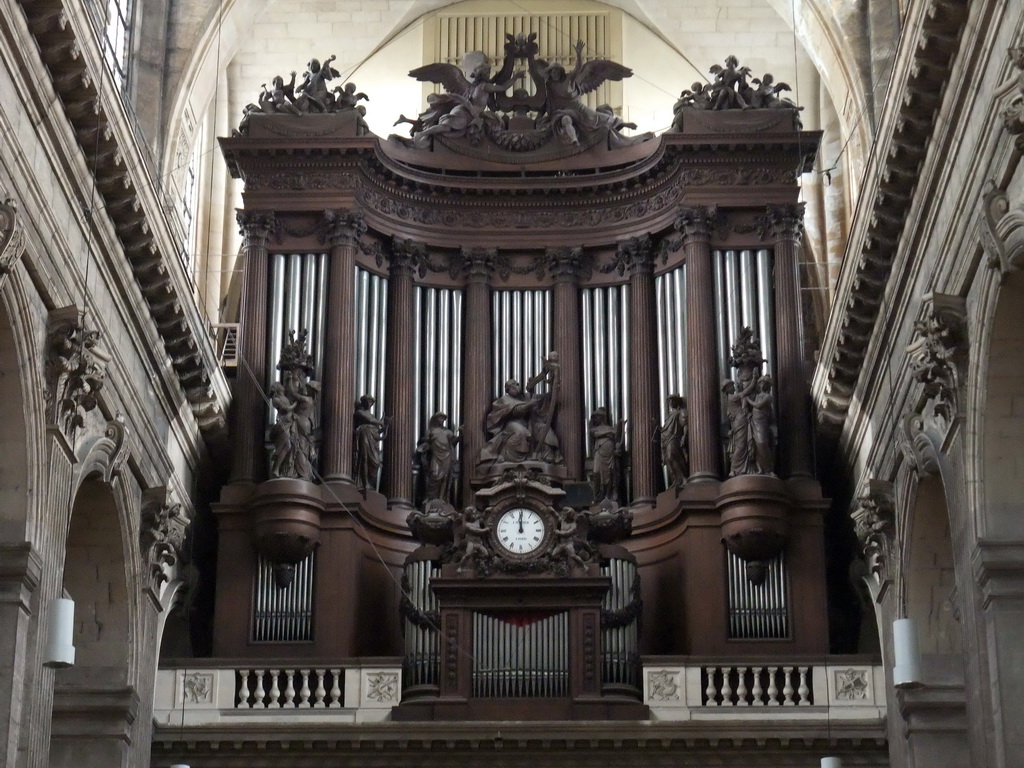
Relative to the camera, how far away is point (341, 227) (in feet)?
94.6

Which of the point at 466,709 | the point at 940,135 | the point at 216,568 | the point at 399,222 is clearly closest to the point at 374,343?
the point at 399,222

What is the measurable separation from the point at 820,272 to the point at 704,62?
4.10 meters

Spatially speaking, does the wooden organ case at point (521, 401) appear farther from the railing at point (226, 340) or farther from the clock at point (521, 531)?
the railing at point (226, 340)

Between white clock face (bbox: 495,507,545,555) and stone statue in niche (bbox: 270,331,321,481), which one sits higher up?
stone statue in niche (bbox: 270,331,321,481)

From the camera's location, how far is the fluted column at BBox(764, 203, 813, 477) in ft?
90.0

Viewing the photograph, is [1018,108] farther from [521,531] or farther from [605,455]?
[605,455]

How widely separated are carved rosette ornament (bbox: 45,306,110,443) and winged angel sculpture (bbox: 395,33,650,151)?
1061 centimetres

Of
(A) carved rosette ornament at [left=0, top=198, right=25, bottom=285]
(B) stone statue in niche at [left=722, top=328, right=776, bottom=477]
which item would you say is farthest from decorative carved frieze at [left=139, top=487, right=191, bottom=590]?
(B) stone statue in niche at [left=722, top=328, right=776, bottom=477]

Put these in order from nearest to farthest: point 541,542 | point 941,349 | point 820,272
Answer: point 941,349 < point 541,542 < point 820,272

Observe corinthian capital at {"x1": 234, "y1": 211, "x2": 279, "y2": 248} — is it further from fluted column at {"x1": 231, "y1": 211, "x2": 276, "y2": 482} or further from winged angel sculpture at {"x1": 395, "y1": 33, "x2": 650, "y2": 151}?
winged angel sculpture at {"x1": 395, "y1": 33, "x2": 650, "y2": 151}

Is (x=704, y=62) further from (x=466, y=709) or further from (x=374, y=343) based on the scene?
(x=466, y=709)

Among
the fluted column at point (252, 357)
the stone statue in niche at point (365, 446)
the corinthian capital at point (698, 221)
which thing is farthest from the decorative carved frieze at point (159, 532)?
the corinthian capital at point (698, 221)

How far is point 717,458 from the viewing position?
90.1ft

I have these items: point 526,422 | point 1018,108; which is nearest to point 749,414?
point 526,422
